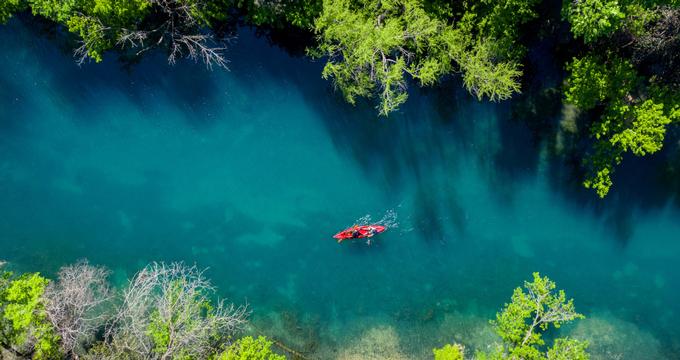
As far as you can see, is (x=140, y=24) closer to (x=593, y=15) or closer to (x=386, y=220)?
(x=386, y=220)

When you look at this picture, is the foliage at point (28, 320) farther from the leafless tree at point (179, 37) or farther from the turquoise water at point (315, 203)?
the leafless tree at point (179, 37)

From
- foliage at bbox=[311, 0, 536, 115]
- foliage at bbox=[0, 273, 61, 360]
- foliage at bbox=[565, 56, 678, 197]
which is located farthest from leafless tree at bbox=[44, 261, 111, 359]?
foliage at bbox=[565, 56, 678, 197]

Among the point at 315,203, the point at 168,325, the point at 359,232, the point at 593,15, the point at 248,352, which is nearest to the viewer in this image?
the point at 593,15

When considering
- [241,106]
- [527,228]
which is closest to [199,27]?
[241,106]

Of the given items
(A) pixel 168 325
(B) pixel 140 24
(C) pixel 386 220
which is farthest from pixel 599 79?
(A) pixel 168 325

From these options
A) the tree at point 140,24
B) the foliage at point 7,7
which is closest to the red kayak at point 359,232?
the tree at point 140,24

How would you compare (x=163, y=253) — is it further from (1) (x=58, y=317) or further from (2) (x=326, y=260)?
(2) (x=326, y=260)

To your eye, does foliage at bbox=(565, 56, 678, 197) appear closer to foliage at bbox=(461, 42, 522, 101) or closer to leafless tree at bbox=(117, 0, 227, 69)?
foliage at bbox=(461, 42, 522, 101)
